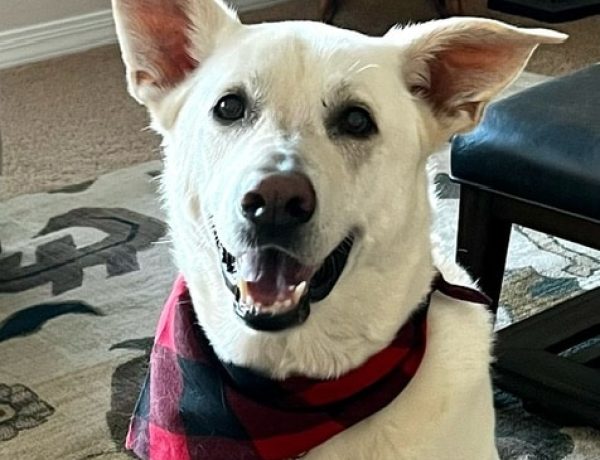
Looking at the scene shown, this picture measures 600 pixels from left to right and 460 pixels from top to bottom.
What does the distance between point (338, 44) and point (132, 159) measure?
1.97 metres

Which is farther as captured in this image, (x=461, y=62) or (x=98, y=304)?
(x=98, y=304)

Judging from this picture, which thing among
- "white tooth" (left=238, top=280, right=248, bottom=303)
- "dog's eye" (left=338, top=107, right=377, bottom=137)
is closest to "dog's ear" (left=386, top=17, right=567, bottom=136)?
"dog's eye" (left=338, top=107, right=377, bottom=137)

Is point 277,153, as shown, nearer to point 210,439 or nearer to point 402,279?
point 402,279

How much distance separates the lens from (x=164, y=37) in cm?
146

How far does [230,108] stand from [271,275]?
0.20 meters

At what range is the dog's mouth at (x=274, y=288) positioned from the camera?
4.18 feet

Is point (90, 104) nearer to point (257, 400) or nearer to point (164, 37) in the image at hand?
point (164, 37)

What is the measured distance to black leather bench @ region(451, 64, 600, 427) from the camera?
6.00 feet

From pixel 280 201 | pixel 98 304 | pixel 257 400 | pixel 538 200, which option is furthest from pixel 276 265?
pixel 98 304

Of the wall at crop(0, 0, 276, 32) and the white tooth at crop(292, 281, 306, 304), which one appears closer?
the white tooth at crop(292, 281, 306, 304)

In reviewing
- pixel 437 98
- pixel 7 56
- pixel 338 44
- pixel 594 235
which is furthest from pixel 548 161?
pixel 7 56

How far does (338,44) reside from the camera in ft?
4.41

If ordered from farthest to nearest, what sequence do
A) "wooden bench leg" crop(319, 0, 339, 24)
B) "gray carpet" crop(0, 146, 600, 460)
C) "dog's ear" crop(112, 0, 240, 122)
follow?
"wooden bench leg" crop(319, 0, 339, 24), "gray carpet" crop(0, 146, 600, 460), "dog's ear" crop(112, 0, 240, 122)

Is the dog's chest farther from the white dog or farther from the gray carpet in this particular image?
the gray carpet
